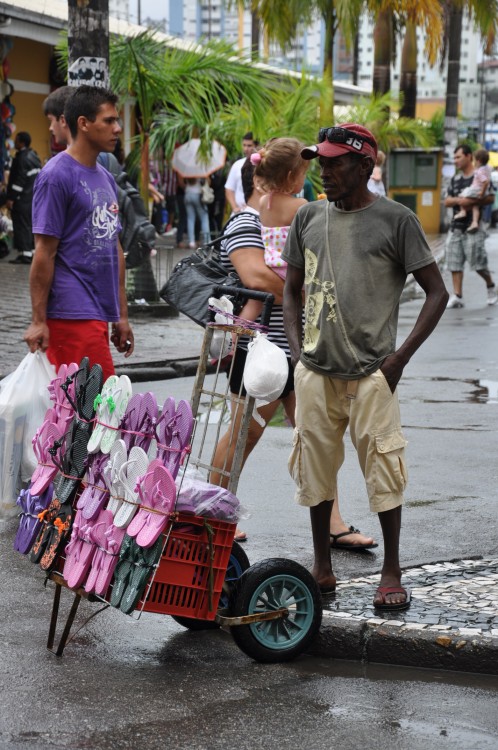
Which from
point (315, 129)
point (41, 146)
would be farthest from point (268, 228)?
point (41, 146)

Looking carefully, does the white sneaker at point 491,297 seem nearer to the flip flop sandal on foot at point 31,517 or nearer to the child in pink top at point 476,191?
the child in pink top at point 476,191

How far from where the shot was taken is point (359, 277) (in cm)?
487

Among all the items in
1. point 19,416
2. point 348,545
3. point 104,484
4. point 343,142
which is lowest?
point 348,545

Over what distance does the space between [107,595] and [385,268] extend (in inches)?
61.2

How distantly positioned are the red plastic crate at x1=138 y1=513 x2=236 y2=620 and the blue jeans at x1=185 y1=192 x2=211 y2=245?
18763mm

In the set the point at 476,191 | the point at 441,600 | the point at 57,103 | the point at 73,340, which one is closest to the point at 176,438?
the point at 441,600

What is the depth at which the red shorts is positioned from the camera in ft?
20.5

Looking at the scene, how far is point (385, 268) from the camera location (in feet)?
16.0

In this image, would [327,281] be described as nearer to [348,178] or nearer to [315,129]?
[348,178]

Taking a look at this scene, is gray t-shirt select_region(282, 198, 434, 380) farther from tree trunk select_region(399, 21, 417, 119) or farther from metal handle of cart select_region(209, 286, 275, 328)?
tree trunk select_region(399, 21, 417, 119)

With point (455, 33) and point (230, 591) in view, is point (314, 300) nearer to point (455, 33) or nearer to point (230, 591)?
point (230, 591)

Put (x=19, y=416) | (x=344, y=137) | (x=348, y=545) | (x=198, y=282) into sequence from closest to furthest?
1. (x=344, y=137)
2. (x=198, y=282)
3. (x=348, y=545)
4. (x=19, y=416)

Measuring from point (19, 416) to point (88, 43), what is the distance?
5944mm

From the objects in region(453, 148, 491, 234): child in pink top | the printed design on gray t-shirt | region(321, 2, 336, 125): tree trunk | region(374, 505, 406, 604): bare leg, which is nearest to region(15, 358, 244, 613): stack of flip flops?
the printed design on gray t-shirt
